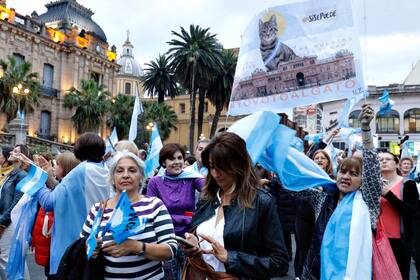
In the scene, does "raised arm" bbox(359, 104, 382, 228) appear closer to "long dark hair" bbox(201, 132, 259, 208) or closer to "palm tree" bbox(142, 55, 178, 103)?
"long dark hair" bbox(201, 132, 259, 208)

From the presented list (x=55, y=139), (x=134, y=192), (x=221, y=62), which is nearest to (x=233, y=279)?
(x=134, y=192)

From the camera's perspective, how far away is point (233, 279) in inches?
92.0

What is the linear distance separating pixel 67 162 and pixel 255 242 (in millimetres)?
2519

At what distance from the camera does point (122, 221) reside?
7.75ft

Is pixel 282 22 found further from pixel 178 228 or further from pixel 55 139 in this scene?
pixel 55 139

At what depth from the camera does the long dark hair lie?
8.07 feet

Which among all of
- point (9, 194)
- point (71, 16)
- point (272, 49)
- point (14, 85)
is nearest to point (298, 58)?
point (272, 49)

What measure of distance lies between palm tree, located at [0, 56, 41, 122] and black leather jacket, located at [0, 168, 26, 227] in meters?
29.7

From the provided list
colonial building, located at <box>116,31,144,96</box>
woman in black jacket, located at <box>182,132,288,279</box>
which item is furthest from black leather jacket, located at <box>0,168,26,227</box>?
colonial building, located at <box>116,31,144,96</box>

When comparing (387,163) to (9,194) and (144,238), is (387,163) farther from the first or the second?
(9,194)

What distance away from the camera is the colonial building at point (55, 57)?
1479 inches

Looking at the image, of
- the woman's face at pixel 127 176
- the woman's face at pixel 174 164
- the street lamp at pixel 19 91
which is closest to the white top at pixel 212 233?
the woman's face at pixel 127 176

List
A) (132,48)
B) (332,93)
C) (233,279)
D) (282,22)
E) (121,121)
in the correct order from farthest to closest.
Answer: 1. (132,48)
2. (121,121)
3. (282,22)
4. (332,93)
5. (233,279)

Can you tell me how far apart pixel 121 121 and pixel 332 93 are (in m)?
42.6
